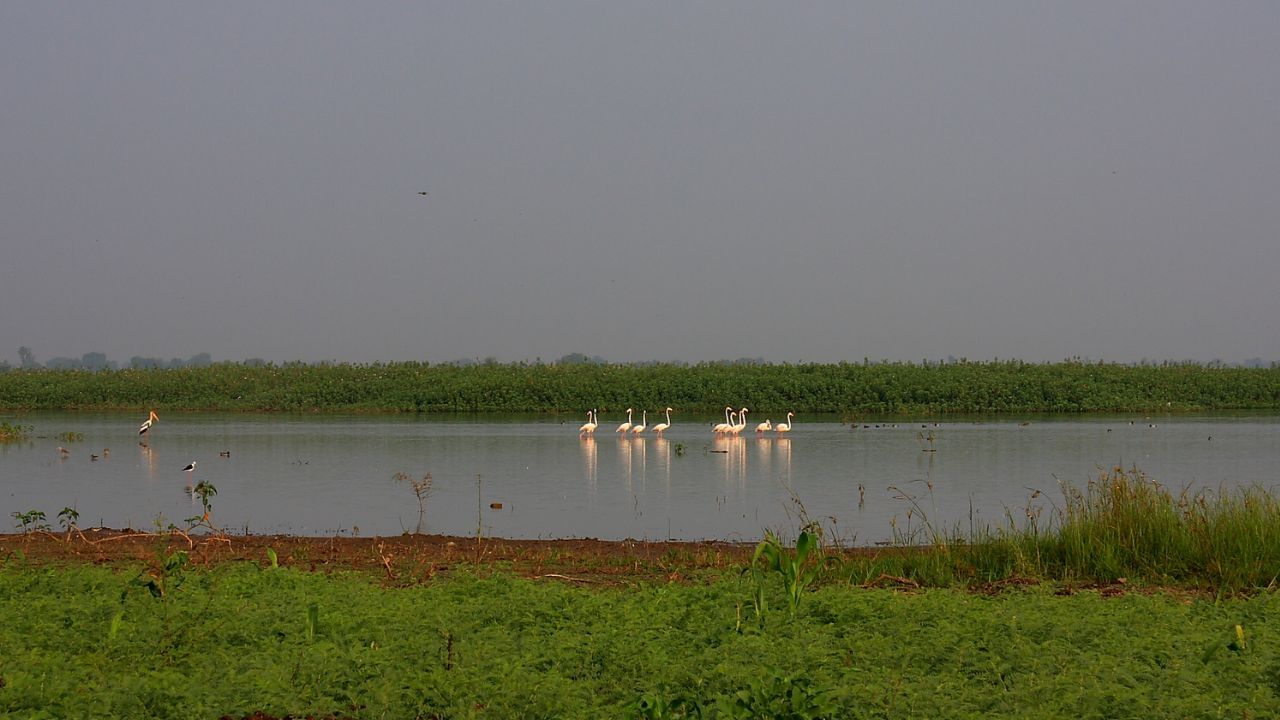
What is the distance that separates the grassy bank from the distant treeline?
119 ft

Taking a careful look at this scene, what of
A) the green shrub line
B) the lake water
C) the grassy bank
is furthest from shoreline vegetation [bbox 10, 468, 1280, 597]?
the lake water

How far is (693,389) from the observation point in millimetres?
51188

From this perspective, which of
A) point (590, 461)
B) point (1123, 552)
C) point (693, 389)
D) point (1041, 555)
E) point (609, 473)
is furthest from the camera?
point (693, 389)

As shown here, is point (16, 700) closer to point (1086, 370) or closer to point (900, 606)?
point (900, 606)

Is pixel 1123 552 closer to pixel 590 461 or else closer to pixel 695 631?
pixel 695 631

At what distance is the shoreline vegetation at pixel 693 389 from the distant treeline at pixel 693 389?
0.19 ft

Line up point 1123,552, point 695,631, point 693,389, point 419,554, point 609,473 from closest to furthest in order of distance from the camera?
point 695,631, point 1123,552, point 419,554, point 609,473, point 693,389

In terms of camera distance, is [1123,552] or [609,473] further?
[609,473]

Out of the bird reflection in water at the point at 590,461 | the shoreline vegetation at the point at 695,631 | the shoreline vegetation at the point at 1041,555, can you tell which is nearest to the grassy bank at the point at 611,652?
the shoreline vegetation at the point at 695,631

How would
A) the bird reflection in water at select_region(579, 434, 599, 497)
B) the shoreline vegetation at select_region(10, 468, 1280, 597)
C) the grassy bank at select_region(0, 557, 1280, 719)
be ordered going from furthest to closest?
the bird reflection in water at select_region(579, 434, 599, 497) < the shoreline vegetation at select_region(10, 468, 1280, 597) < the grassy bank at select_region(0, 557, 1280, 719)

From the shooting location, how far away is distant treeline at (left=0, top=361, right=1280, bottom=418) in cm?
4812

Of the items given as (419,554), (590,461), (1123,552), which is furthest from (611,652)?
(590,461)

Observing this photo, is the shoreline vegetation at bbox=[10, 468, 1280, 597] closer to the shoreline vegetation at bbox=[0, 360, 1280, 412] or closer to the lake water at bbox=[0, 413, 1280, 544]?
the lake water at bbox=[0, 413, 1280, 544]

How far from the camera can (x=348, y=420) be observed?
4331 cm
